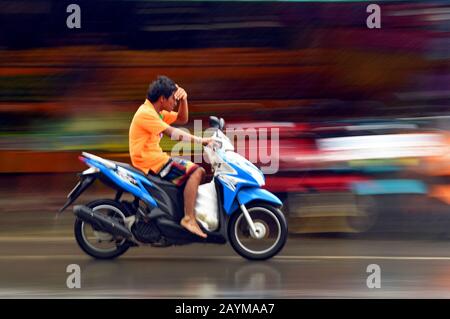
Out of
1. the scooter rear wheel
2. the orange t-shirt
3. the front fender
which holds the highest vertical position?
the orange t-shirt

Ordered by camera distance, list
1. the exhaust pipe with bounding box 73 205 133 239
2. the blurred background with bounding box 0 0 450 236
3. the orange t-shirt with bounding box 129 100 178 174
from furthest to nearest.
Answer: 1. the blurred background with bounding box 0 0 450 236
2. the orange t-shirt with bounding box 129 100 178 174
3. the exhaust pipe with bounding box 73 205 133 239

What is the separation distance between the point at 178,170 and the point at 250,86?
8.03 ft

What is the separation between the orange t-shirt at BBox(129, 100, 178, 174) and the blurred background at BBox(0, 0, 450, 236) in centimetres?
197

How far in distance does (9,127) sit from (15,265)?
2.86 meters

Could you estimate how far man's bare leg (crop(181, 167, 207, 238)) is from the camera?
824 cm

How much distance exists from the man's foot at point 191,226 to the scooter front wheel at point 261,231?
0.25 m

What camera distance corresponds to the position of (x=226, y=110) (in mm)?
→ 10469

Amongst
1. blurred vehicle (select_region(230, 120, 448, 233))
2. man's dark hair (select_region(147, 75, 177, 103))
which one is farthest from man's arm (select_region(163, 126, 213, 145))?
blurred vehicle (select_region(230, 120, 448, 233))

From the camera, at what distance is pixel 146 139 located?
8.27 m

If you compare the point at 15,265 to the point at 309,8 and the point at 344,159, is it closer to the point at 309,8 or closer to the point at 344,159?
the point at 344,159

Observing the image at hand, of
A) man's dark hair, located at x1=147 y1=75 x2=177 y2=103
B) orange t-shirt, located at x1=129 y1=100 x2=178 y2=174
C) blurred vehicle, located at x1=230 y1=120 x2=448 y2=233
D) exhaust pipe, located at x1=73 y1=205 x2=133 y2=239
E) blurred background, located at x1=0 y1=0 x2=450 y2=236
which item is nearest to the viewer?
exhaust pipe, located at x1=73 y1=205 x2=133 y2=239

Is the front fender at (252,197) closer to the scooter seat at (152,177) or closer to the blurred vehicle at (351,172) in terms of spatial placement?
the scooter seat at (152,177)

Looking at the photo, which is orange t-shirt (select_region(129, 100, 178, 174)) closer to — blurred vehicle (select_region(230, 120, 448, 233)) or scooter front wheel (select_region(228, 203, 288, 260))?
scooter front wheel (select_region(228, 203, 288, 260))

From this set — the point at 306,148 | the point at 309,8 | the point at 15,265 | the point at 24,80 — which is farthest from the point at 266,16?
the point at 15,265
